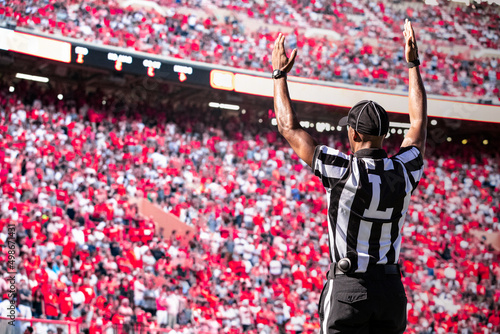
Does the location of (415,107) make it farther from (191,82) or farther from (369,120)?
(191,82)

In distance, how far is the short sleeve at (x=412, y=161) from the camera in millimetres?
2053

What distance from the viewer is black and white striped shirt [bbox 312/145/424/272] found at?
77.0 inches

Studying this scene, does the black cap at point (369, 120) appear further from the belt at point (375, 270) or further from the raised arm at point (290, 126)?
the belt at point (375, 270)

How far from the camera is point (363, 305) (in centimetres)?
189

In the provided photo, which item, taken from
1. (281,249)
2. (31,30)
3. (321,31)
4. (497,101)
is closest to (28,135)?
(31,30)

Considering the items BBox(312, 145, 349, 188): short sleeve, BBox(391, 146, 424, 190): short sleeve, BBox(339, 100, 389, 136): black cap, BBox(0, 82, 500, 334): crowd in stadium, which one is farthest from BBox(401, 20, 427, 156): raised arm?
BBox(0, 82, 500, 334): crowd in stadium

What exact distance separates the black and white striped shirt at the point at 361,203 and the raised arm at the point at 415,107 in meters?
0.24

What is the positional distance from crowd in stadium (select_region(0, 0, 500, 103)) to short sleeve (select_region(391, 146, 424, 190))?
10.3m

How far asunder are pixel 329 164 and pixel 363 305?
1.55ft

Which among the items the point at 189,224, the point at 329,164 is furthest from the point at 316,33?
the point at 329,164

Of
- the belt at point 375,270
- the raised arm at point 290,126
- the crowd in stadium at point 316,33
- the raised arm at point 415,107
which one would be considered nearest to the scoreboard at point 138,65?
the crowd in stadium at point 316,33

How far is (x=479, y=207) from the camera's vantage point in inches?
507

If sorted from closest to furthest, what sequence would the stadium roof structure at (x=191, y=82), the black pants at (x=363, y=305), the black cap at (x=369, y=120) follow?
1. the black pants at (x=363, y=305)
2. the black cap at (x=369, y=120)
3. the stadium roof structure at (x=191, y=82)

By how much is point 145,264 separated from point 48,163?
259 cm
